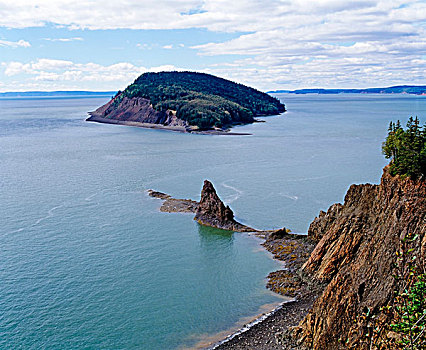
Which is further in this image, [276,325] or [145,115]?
[145,115]

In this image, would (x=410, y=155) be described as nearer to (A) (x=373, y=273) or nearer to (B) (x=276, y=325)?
(A) (x=373, y=273)

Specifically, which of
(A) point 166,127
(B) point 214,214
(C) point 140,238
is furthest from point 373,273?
(A) point 166,127

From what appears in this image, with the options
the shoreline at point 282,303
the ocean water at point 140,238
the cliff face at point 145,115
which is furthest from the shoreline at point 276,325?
the cliff face at point 145,115

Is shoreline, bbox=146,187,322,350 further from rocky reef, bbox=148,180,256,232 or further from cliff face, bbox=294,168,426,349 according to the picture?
cliff face, bbox=294,168,426,349

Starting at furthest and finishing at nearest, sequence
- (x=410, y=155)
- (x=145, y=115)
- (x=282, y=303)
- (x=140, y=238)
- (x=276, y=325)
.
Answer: (x=145, y=115)
(x=140, y=238)
(x=282, y=303)
(x=276, y=325)
(x=410, y=155)

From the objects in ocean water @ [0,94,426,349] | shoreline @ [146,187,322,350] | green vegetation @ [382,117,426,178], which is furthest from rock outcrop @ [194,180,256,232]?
green vegetation @ [382,117,426,178]

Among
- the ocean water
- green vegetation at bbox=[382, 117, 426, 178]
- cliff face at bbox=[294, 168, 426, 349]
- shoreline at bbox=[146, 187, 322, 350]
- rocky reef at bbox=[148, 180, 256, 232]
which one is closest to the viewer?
cliff face at bbox=[294, 168, 426, 349]
